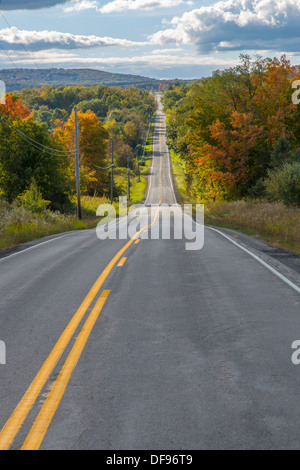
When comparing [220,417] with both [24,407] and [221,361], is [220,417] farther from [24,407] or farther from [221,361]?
[24,407]

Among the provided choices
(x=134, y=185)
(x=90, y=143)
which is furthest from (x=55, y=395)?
(x=134, y=185)

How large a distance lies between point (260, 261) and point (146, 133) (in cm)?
16005

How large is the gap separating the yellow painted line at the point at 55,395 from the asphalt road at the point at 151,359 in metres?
0.02

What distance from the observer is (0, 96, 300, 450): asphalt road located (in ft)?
12.6

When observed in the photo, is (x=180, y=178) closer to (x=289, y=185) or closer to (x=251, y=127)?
(x=251, y=127)

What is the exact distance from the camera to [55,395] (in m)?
4.55

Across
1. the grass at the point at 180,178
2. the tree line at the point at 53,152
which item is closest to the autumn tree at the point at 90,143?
the tree line at the point at 53,152

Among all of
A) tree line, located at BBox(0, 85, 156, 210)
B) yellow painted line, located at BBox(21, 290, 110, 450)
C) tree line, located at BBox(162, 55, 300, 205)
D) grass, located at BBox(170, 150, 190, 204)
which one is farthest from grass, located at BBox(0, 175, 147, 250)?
grass, located at BBox(170, 150, 190, 204)

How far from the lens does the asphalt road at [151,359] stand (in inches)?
151

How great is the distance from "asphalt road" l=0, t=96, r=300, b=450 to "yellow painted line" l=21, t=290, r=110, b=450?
0.6 inches

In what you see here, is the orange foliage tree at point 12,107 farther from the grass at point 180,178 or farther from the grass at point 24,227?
the grass at point 24,227

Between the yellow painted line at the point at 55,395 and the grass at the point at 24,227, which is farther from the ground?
the yellow painted line at the point at 55,395

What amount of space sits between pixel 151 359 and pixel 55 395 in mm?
1328
